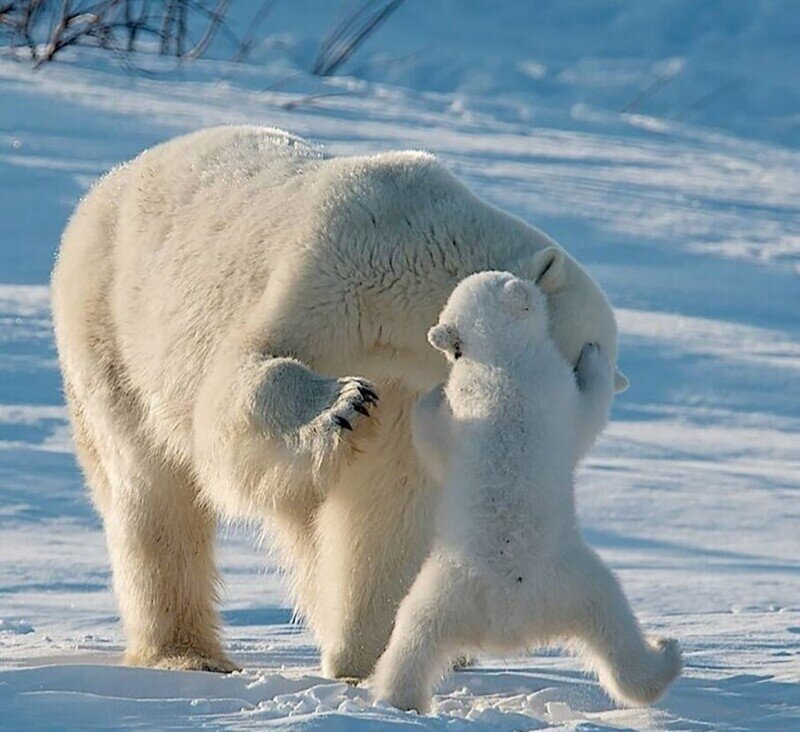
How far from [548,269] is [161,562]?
1.39 m

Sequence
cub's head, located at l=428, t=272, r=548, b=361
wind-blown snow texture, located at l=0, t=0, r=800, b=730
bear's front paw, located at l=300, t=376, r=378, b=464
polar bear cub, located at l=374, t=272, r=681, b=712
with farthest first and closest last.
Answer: wind-blown snow texture, located at l=0, t=0, r=800, b=730 < bear's front paw, located at l=300, t=376, r=378, b=464 < cub's head, located at l=428, t=272, r=548, b=361 < polar bear cub, located at l=374, t=272, r=681, b=712

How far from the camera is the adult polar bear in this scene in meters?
3.82

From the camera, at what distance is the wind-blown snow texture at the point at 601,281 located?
364 cm

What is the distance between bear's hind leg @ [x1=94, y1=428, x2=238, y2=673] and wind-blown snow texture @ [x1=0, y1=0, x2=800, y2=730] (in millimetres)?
163

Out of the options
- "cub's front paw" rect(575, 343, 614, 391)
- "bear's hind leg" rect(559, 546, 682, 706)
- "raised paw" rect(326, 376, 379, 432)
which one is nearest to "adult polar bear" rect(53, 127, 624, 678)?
"raised paw" rect(326, 376, 379, 432)

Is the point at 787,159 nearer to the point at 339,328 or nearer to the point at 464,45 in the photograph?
the point at 464,45

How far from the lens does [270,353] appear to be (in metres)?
3.81

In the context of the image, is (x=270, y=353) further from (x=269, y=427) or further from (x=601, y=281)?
(x=601, y=281)

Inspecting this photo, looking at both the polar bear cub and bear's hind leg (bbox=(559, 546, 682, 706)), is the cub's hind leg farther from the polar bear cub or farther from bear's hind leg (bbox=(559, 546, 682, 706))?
bear's hind leg (bbox=(559, 546, 682, 706))

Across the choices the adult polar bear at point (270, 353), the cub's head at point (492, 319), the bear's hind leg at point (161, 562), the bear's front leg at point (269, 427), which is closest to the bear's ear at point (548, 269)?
the adult polar bear at point (270, 353)

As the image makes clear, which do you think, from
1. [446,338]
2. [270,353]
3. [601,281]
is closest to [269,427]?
[270,353]

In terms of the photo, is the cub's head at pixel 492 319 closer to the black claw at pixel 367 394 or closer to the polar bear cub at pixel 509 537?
the polar bear cub at pixel 509 537

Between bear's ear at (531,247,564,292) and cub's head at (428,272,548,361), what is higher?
bear's ear at (531,247,564,292)

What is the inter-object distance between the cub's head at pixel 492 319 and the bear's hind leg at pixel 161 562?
1.29m
